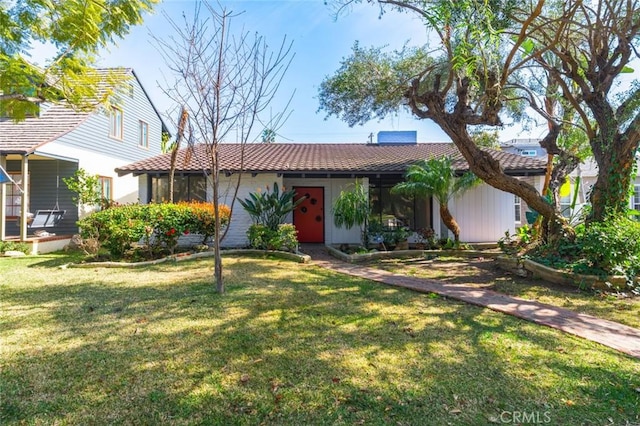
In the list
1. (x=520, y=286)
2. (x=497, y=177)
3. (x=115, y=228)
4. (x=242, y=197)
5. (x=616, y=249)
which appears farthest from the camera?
(x=242, y=197)

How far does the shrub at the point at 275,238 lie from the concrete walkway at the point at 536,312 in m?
2.79

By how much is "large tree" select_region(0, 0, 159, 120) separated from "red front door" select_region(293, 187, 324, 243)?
8656 mm

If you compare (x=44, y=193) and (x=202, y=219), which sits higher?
(x=44, y=193)

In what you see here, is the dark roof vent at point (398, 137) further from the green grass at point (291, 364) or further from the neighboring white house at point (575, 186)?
the green grass at point (291, 364)

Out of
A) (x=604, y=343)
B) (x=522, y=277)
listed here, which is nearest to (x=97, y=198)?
(x=522, y=277)

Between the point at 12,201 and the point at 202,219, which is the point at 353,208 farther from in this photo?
the point at 12,201

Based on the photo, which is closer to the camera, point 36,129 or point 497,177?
point 497,177

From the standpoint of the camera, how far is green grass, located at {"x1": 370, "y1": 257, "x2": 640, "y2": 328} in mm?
5586

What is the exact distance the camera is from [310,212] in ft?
46.8

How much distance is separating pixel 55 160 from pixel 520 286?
1684cm

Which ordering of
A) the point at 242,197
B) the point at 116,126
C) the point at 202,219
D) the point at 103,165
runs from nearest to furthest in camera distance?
the point at 202,219
the point at 242,197
the point at 103,165
the point at 116,126

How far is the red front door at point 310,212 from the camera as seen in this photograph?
14.2 meters

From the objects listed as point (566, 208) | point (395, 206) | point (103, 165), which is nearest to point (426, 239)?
point (395, 206)

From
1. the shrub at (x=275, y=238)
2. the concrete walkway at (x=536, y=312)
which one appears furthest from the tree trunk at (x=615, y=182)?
the shrub at (x=275, y=238)
